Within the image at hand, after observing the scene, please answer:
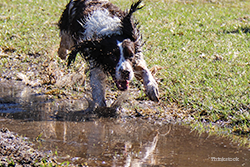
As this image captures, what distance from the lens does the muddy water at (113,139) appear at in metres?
3.39

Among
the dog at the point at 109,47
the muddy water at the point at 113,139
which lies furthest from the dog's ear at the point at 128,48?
the muddy water at the point at 113,139

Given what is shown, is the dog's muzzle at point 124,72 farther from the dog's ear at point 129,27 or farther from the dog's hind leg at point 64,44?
the dog's hind leg at point 64,44

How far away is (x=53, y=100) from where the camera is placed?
5.57 m

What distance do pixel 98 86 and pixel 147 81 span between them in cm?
71

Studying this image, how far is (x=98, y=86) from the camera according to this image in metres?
5.21

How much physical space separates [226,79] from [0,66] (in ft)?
13.5

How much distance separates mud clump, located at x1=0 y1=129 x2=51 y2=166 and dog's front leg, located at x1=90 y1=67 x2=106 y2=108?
6.07ft

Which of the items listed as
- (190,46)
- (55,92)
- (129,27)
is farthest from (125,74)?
(190,46)

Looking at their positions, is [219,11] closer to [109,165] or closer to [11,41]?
[11,41]

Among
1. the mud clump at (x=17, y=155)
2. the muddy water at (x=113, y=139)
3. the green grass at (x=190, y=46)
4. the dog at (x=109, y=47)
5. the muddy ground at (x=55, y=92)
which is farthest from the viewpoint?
the green grass at (x=190, y=46)

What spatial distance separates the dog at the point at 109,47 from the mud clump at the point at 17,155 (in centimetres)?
167

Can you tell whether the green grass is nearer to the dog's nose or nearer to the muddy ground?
the muddy ground

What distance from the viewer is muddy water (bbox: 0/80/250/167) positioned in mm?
3395

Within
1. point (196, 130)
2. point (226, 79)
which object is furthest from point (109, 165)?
point (226, 79)
